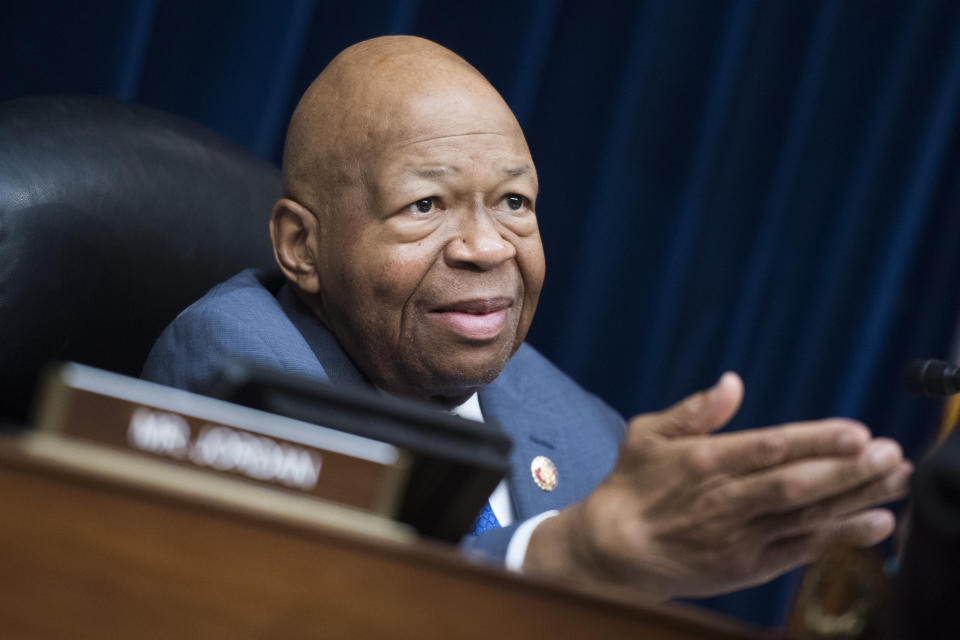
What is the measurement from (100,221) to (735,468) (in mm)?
848

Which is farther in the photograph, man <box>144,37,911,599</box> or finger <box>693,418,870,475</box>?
man <box>144,37,911,599</box>

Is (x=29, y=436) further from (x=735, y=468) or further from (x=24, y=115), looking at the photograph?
(x=24, y=115)

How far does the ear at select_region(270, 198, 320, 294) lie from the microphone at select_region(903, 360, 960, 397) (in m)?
0.66

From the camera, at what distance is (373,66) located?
125 centimetres

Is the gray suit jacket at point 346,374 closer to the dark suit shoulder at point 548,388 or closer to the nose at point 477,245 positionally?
the dark suit shoulder at point 548,388

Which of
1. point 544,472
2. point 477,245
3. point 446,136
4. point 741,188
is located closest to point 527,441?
point 544,472

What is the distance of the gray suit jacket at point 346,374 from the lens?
45.1 inches

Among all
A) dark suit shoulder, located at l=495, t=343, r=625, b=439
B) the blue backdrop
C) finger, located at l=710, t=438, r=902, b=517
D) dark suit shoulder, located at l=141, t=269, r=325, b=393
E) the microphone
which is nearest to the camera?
finger, located at l=710, t=438, r=902, b=517

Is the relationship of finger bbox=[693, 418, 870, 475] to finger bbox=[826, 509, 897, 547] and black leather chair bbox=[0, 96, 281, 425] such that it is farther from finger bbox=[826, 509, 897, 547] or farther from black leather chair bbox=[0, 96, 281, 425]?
black leather chair bbox=[0, 96, 281, 425]

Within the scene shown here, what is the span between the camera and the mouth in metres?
1.20

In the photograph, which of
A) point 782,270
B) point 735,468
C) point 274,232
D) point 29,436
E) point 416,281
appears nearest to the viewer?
point 29,436

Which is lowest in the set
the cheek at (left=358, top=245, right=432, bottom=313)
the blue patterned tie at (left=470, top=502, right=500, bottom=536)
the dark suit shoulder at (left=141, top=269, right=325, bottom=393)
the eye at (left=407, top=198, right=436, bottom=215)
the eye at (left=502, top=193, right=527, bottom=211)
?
the blue patterned tie at (left=470, top=502, right=500, bottom=536)

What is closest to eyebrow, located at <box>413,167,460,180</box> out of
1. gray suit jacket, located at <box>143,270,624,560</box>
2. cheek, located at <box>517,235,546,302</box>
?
cheek, located at <box>517,235,546,302</box>

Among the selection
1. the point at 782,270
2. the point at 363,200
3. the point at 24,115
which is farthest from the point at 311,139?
the point at 782,270
